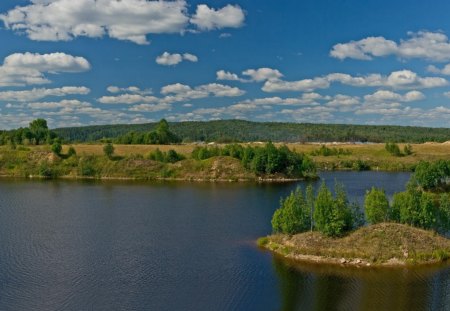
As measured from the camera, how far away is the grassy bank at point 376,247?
46066 millimetres

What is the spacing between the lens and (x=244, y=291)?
40.6 metres

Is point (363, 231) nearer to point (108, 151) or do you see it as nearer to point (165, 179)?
point (165, 179)

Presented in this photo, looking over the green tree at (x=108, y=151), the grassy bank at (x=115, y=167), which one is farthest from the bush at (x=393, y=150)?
the green tree at (x=108, y=151)

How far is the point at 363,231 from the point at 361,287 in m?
9.36

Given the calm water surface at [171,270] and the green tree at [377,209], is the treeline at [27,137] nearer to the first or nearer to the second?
the calm water surface at [171,270]

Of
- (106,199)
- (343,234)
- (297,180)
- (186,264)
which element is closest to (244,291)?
(186,264)

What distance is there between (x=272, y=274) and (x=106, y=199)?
5514 cm

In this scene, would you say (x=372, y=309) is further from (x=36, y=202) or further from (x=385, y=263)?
(x=36, y=202)

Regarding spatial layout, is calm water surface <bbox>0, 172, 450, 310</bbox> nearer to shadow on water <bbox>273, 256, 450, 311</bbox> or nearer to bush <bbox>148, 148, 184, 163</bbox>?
shadow on water <bbox>273, 256, 450, 311</bbox>

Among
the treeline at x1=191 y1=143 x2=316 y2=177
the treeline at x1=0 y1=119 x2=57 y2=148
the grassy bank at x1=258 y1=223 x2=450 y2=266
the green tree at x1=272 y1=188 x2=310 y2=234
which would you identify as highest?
the treeline at x1=0 y1=119 x2=57 y2=148

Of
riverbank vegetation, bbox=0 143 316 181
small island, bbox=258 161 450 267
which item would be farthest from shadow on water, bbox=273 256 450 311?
riverbank vegetation, bbox=0 143 316 181

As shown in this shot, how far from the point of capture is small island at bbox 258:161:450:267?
153ft

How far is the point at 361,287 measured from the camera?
4069 cm

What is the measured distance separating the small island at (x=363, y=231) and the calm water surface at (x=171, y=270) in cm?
212
